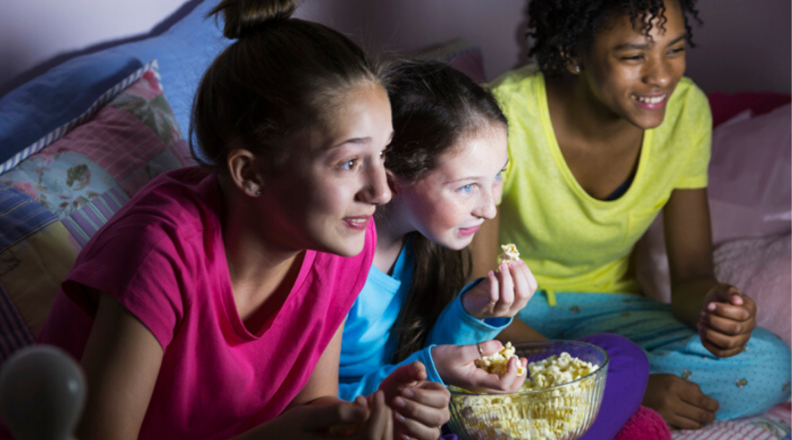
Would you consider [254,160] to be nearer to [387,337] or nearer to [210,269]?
[210,269]

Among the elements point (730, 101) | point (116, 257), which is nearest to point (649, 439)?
point (116, 257)

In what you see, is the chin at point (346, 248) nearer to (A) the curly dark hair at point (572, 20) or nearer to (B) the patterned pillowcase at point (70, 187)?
(B) the patterned pillowcase at point (70, 187)

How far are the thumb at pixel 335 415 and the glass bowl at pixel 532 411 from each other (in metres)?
0.27

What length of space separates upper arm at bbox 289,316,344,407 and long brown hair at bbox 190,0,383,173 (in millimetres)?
312

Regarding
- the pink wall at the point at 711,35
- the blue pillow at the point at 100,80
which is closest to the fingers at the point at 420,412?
the blue pillow at the point at 100,80

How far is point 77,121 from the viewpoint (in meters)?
1.08

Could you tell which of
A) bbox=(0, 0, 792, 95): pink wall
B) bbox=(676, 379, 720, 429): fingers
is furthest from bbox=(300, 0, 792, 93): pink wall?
bbox=(676, 379, 720, 429): fingers

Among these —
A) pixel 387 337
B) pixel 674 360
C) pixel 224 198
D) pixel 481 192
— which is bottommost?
pixel 674 360

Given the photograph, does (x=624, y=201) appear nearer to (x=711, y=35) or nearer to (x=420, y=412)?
(x=420, y=412)

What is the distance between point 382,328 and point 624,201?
0.64 m

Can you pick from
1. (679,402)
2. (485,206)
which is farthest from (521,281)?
(679,402)

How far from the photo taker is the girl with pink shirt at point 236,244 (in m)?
0.75

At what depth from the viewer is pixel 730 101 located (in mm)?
2152

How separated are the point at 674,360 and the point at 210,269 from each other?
0.96 meters
